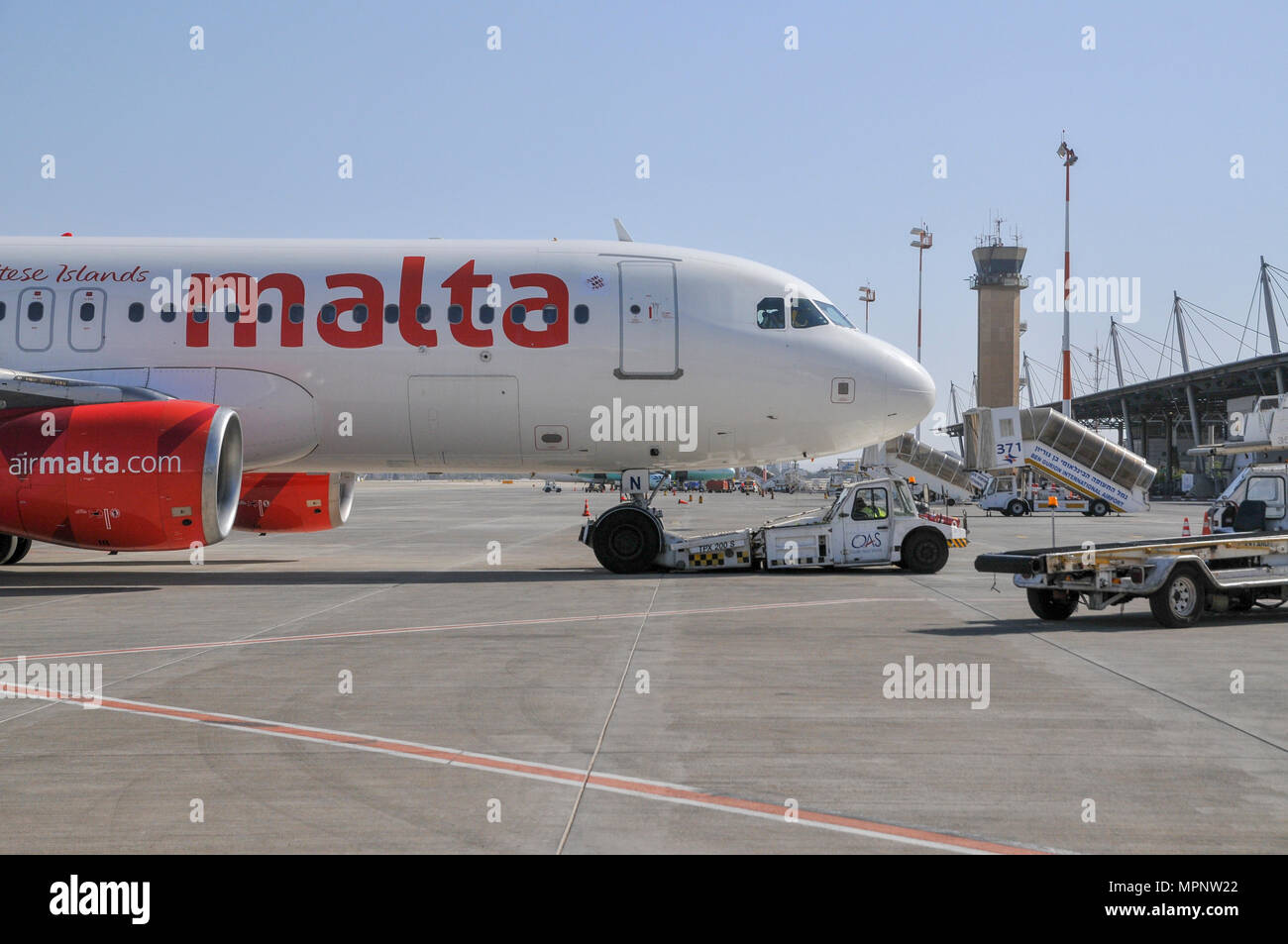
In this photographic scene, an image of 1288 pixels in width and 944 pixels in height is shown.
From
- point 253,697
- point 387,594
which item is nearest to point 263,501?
point 387,594

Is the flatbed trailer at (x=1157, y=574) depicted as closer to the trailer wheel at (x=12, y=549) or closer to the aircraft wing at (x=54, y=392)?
the aircraft wing at (x=54, y=392)

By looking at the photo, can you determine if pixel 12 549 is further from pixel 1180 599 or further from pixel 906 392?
pixel 1180 599

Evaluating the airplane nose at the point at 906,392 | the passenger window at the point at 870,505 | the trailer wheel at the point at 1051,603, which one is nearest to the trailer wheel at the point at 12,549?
the passenger window at the point at 870,505

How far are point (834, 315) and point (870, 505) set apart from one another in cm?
322

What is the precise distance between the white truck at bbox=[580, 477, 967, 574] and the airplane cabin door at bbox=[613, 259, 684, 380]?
233cm

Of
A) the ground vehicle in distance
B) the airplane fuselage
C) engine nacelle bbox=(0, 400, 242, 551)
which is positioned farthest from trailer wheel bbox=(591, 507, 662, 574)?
the ground vehicle in distance

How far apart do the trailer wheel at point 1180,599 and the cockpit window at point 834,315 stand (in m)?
7.58

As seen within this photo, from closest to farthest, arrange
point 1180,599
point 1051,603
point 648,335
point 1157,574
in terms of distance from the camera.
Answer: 1. point 1157,574
2. point 1180,599
3. point 1051,603
4. point 648,335

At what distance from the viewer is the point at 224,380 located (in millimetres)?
18484

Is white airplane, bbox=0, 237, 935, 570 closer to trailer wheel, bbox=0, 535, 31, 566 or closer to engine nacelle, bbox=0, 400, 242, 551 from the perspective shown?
engine nacelle, bbox=0, 400, 242, 551

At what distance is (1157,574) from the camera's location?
1305cm

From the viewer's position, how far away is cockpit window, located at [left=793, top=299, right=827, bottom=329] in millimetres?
19219

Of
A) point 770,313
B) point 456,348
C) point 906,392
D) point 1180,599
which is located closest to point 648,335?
point 770,313
